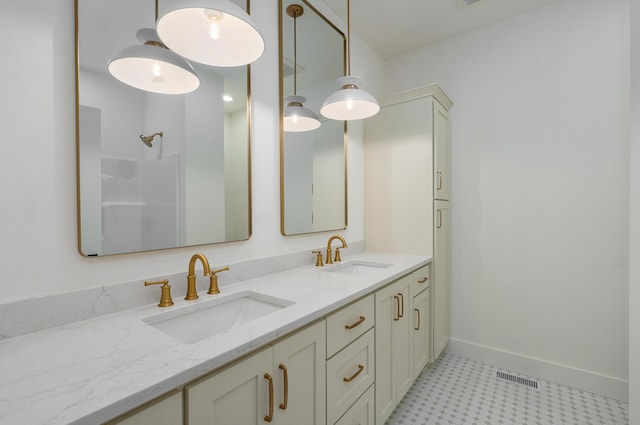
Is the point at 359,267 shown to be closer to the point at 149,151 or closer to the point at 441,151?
the point at 441,151

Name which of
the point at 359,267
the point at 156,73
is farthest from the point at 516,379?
the point at 156,73

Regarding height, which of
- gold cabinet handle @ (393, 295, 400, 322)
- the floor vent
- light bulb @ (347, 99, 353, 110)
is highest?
light bulb @ (347, 99, 353, 110)

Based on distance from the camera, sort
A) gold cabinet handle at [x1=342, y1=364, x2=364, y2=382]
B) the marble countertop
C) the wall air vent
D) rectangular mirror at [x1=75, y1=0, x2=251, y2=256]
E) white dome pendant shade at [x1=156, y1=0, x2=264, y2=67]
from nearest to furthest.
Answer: the marble countertop < white dome pendant shade at [x1=156, y1=0, x2=264, y2=67] < rectangular mirror at [x1=75, y1=0, x2=251, y2=256] < gold cabinet handle at [x1=342, y1=364, x2=364, y2=382] < the wall air vent

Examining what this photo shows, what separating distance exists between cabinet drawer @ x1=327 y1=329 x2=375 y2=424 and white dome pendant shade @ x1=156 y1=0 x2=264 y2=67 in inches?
48.8

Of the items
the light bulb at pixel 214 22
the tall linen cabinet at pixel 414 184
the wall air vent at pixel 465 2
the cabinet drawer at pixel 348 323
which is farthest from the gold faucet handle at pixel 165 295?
the wall air vent at pixel 465 2

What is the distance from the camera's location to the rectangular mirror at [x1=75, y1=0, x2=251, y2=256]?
41.6 inches

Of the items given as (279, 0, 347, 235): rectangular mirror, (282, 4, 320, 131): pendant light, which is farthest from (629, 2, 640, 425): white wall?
(282, 4, 320, 131): pendant light

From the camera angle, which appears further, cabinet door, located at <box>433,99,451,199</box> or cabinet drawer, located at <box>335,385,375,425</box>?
cabinet door, located at <box>433,99,451,199</box>

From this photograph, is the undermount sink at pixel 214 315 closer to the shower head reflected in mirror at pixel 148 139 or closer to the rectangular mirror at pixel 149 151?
the rectangular mirror at pixel 149 151

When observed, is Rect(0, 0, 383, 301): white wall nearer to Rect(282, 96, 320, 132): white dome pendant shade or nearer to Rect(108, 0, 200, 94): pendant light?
Rect(108, 0, 200, 94): pendant light

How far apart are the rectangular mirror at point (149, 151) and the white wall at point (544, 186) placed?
76.5 inches

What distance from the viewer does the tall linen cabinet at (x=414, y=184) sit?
2270 millimetres

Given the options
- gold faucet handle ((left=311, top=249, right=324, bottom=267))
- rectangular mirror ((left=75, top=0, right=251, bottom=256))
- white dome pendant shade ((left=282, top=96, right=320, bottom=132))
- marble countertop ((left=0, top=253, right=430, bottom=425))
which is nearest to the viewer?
marble countertop ((left=0, top=253, right=430, bottom=425))

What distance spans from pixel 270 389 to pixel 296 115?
1.49 meters
